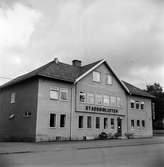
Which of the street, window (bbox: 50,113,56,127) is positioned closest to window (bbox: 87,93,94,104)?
window (bbox: 50,113,56,127)

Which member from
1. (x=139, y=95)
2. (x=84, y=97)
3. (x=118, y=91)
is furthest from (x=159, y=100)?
(x=84, y=97)

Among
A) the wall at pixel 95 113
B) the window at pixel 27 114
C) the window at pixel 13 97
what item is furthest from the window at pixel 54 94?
the window at pixel 13 97

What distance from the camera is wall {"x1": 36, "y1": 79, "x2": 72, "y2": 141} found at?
28348 mm

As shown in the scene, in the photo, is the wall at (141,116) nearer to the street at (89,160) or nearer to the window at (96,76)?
the window at (96,76)

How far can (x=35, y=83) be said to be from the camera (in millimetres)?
29625

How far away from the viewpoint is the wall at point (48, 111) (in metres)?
28.3

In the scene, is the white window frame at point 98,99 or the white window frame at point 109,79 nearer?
the white window frame at point 98,99

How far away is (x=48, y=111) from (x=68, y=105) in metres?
2.82

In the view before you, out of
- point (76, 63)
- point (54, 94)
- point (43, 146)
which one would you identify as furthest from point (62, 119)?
point (76, 63)

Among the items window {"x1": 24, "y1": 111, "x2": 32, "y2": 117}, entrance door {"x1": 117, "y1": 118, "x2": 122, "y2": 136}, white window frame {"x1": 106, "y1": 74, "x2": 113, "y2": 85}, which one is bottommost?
entrance door {"x1": 117, "y1": 118, "x2": 122, "y2": 136}

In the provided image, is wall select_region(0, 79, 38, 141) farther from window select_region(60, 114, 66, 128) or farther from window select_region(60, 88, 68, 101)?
window select_region(60, 114, 66, 128)

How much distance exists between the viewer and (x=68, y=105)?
1222 inches

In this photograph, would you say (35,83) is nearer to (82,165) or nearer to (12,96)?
(12,96)

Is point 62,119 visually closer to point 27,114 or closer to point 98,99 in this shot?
point 27,114
